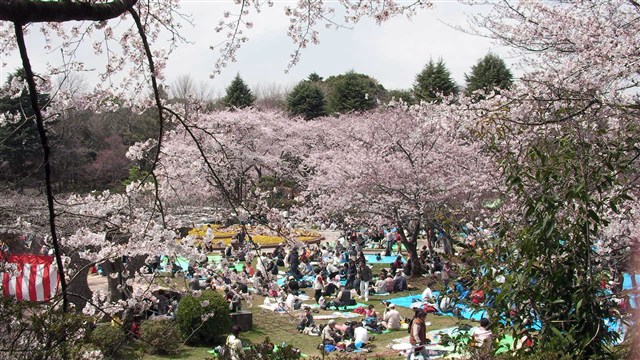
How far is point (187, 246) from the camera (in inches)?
202

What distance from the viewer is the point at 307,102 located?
36.9m

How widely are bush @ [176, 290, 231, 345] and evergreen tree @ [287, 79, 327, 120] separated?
2633 cm

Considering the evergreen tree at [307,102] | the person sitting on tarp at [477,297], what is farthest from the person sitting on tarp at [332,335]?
the evergreen tree at [307,102]

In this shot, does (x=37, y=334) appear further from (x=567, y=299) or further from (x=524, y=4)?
(x=524, y=4)

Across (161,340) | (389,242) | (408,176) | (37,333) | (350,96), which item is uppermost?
(350,96)

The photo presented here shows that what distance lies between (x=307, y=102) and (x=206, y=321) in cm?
2728

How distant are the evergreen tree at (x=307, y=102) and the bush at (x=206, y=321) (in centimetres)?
2633

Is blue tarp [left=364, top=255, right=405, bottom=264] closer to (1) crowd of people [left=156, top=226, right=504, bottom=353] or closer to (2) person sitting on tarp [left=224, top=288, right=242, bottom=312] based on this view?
(1) crowd of people [left=156, top=226, right=504, bottom=353]

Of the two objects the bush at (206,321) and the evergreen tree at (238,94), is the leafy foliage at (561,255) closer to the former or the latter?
the bush at (206,321)

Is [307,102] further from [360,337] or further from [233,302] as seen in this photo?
[360,337]

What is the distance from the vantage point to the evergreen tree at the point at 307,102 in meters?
36.9

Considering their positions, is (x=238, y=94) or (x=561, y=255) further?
(x=238, y=94)

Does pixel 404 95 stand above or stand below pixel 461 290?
above

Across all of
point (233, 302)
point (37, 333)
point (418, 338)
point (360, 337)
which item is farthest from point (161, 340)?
point (233, 302)
